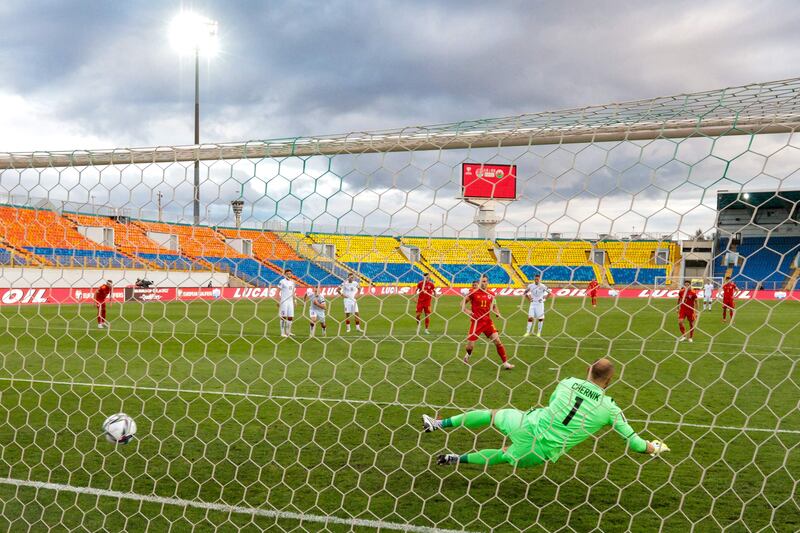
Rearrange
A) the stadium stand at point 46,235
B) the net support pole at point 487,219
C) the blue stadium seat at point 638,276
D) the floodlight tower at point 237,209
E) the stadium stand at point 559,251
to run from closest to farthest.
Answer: the net support pole at point 487,219, the floodlight tower at point 237,209, the stadium stand at point 559,251, the blue stadium seat at point 638,276, the stadium stand at point 46,235

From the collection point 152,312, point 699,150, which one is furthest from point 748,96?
point 152,312

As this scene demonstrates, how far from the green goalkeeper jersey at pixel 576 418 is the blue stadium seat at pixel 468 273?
5.93 metres

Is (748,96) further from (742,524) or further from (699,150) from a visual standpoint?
(742,524)

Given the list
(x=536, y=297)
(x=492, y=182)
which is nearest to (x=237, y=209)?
(x=492, y=182)

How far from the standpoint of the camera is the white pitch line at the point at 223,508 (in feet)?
11.4

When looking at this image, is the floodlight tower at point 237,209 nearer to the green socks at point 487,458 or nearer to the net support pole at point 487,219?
the net support pole at point 487,219

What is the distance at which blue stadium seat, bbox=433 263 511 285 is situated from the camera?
1054 centimetres

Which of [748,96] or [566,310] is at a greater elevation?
[748,96]

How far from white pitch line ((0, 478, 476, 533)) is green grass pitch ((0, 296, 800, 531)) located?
1.3 inches

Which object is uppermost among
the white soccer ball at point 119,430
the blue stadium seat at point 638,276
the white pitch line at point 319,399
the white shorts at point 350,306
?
the blue stadium seat at point 638,276

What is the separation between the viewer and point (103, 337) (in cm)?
1195

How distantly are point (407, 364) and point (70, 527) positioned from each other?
6.08 metres

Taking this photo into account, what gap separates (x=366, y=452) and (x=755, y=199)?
3299 mm

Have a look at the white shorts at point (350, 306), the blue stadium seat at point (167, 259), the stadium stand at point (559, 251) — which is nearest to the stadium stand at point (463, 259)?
the stadium stand at point (559, 251)
